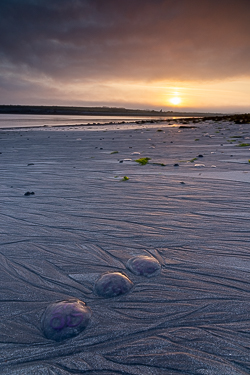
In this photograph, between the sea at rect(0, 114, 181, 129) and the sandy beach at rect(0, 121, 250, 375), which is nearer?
the sandy beach at rect(0, 121, 250, 375)

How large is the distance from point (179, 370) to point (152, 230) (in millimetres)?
1344

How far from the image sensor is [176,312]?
1399mm

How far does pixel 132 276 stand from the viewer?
1703mm

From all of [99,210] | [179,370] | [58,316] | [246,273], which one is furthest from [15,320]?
[99,210]

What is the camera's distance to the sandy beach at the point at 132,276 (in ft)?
3.73

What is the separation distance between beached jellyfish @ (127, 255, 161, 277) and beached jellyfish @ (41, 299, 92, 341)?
45 cm

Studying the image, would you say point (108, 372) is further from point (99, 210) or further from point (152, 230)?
point (99, 210)

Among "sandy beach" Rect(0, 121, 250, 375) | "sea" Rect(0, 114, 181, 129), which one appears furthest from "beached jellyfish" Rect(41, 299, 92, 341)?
"sea" Rect(0, 114, 181, 129)

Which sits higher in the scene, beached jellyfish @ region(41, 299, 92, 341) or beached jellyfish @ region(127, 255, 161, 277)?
beached jellyfish @ region(127, 255, 161, 277)

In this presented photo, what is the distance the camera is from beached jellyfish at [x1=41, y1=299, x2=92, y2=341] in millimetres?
1257

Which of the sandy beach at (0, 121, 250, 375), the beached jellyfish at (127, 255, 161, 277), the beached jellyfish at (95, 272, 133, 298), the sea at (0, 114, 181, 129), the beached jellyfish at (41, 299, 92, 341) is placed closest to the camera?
the sandy beach at (0, 121, 250, 375)

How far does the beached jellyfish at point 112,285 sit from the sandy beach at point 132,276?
3 centimetres

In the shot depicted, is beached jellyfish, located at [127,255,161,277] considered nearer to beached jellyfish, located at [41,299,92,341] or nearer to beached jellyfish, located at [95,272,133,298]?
beached jellyfish, located at [95,272,133,298]

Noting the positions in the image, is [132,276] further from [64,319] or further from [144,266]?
[64,319]
